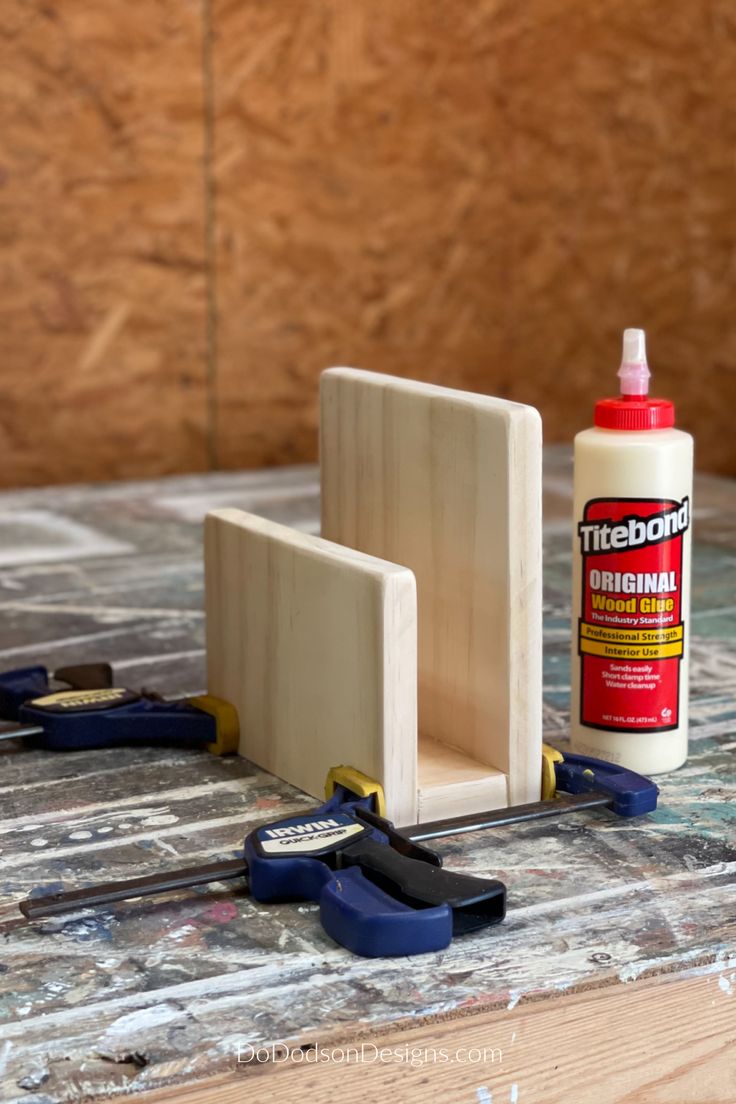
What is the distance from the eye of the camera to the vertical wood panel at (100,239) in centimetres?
264

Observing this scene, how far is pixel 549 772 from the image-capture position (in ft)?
3.59

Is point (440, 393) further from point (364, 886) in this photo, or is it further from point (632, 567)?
point (364, 886)

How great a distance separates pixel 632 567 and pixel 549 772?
0.17 meters

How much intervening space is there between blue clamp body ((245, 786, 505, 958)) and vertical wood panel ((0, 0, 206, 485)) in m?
1.91

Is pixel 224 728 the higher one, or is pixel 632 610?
pixel 632 610

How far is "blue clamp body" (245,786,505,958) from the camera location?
877 mm

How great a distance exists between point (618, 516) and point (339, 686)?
243 mm

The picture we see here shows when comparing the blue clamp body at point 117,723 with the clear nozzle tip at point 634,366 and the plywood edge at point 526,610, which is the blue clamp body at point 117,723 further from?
the clear nozzle tip at point 634,366

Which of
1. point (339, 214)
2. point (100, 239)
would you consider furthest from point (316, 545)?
point (339, 214)

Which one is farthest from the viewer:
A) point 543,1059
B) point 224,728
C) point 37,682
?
→ point 37,682

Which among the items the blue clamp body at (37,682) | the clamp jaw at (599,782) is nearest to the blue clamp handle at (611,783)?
the clamp jaw at (599,782)

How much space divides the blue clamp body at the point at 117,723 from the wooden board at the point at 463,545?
203 mm

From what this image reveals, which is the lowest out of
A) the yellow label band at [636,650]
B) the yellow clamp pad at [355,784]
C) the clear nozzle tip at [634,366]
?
the yellow clamp pad at [355,784]

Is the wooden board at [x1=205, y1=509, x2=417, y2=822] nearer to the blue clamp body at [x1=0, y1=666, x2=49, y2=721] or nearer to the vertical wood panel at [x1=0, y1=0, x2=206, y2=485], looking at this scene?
the blue clamp body at [x1=0, y1=666, x2=49, y2=721]
